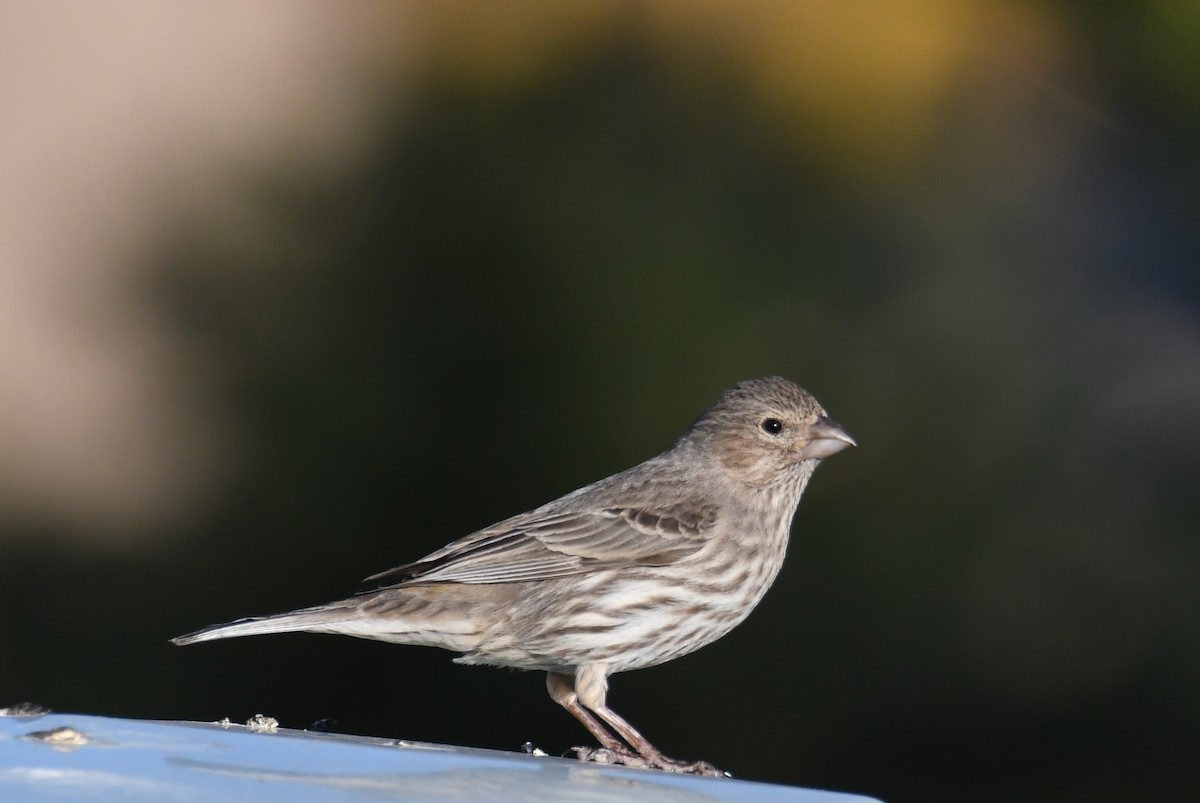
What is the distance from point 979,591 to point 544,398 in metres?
1.75

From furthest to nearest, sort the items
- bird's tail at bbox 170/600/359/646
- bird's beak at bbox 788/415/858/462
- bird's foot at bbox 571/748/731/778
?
bird's beak at bbox 788/415/858/462, bird's tail at bbox 170/600/359/646, bird's foot at bbox 571/748/731/778

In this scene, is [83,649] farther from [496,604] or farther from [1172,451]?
[1172,451]

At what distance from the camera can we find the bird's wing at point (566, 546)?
438cm

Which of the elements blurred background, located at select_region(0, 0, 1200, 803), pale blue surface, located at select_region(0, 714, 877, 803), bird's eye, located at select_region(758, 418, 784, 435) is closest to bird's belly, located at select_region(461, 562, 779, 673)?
bird's eye, located at select_region(758, 418, 784, 435)

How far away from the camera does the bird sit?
423 centimetres

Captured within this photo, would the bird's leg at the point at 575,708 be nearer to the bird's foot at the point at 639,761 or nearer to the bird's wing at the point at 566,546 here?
the bird's foot at the point at 639,761

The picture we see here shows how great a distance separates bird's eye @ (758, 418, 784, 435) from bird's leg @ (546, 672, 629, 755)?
962 mm

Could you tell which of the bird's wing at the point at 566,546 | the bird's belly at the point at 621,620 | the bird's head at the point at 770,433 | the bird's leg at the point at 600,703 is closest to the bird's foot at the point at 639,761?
the bird's leg at the point at 600,703

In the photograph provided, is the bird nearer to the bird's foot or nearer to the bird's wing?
the bird's wing

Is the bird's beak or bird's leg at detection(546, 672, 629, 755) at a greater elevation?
the bird's beak

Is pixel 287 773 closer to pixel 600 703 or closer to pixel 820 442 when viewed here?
pixel 600 703

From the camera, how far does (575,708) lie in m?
4.24

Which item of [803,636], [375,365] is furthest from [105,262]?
[803,636]

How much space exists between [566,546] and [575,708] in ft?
1.59
